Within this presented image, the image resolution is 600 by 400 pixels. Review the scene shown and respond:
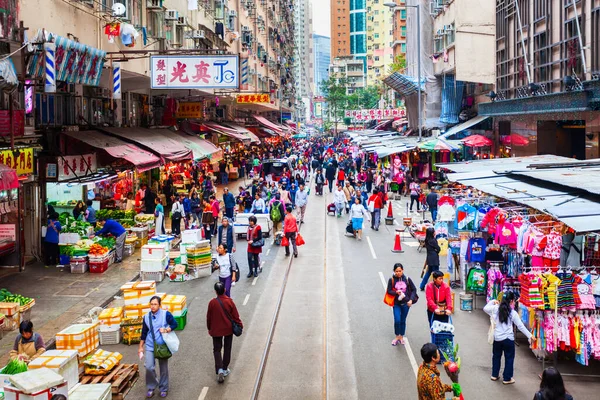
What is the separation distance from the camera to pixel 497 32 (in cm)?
3419

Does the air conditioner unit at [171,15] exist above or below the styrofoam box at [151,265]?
above

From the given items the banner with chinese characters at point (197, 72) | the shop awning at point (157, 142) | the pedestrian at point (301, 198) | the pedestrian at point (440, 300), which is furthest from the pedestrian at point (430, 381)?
the pedestrian at point (301, 198)

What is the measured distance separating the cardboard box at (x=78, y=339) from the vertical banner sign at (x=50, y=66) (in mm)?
4815

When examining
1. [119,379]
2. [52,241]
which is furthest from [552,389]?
[52,241]

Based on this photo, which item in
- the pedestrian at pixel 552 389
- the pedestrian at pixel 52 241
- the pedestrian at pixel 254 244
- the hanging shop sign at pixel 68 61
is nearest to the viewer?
the pedestrian at pixel 552 389

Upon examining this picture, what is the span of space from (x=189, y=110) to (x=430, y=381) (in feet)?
80.8

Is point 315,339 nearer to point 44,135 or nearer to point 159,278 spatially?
point 159,278

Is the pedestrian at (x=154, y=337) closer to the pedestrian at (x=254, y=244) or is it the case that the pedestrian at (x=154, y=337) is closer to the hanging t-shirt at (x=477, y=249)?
the hanging t-shirt at (x=477, y=249)

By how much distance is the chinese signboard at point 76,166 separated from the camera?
1739cm

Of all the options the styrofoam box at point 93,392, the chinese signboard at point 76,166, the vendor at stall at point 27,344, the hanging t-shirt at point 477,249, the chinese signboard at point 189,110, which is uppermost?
the chinese signboard at point 189,110

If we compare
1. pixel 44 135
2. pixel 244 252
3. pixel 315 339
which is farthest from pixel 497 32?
pixel 315 339

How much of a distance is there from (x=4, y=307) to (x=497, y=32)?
28.6 meters

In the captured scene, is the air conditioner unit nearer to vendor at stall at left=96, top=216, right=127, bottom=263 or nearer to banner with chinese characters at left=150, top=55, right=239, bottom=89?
banner with chinese characters at left=150, top=55, right=239, bottom=89

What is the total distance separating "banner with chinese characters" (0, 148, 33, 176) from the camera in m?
13.9
